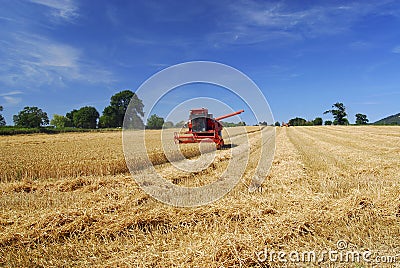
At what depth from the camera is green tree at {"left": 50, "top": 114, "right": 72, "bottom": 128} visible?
3344 inches

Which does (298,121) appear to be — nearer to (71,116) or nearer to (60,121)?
(71,116)

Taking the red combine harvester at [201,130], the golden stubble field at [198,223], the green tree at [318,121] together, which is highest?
the green tree at [318,121]

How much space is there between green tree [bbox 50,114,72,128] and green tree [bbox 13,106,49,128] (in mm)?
24167

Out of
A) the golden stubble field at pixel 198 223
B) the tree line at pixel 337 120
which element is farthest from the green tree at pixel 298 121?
the golden stubble field at pixel 198 223

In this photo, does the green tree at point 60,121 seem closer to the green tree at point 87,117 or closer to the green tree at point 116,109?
the green tree at point 87,117

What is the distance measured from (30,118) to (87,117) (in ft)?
57.8

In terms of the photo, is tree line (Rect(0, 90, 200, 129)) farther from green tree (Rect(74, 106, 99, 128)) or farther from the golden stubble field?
the golden stubble field

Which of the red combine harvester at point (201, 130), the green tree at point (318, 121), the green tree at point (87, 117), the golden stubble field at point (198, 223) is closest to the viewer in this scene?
the golden stubble field at point (198, 223)

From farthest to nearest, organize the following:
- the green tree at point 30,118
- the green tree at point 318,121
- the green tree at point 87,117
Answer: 1. the green tree at point 318,121
2. the green tree at point 87,117
3. the green tree at point 30,118

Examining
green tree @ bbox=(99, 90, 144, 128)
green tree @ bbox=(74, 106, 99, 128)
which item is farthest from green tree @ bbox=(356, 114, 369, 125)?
green tree @ bbox=(74, 106, 99, 128)

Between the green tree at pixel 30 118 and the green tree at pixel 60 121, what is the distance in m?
24.2

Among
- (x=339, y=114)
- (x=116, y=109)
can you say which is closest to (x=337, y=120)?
(x=339, y=114)

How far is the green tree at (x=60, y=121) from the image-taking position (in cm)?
8494

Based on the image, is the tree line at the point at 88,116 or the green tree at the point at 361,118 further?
the green tree at the point at 361,118
